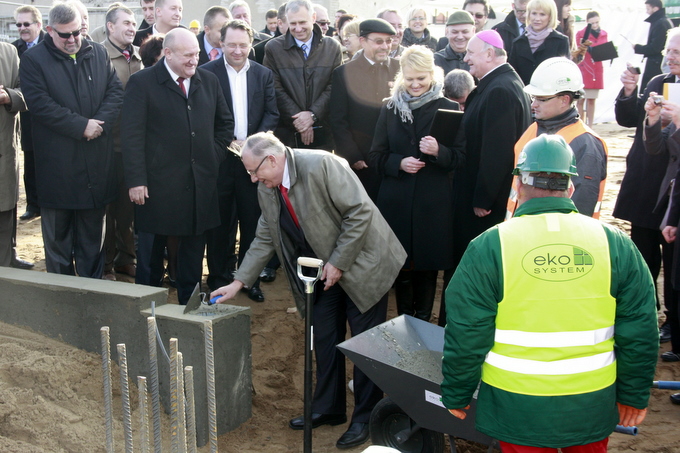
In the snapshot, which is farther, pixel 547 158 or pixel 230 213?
pixel 230 213

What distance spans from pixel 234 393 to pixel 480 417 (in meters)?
2.23

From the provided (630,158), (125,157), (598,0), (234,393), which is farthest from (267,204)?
(598,0)

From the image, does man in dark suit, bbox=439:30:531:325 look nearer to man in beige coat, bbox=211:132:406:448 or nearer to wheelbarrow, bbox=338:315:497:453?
man in beige coat, bbox=211:132:406:448

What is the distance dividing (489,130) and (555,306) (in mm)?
2665

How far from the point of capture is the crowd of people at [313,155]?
4328 millimetres

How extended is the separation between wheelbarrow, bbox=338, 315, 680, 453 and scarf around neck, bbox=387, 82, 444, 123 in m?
1.63

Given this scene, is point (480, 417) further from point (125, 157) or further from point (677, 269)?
point (125, 157)

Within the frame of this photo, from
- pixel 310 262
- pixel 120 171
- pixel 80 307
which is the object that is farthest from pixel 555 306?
pixel 120 171

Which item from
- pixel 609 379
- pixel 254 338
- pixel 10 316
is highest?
pixel 609 379

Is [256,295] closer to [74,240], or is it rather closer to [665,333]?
[74,240]

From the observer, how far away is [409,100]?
522 cm

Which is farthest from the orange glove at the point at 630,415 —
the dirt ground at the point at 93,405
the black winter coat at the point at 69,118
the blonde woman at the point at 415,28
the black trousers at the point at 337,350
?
the blonde woman at the point at 415,28

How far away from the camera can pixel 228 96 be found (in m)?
6.27

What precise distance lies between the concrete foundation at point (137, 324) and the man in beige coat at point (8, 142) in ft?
4.58
